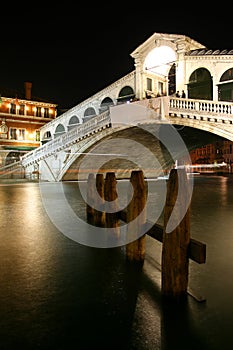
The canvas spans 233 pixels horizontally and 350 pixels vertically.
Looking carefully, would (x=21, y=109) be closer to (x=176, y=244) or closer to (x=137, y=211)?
(x=137, y=211)

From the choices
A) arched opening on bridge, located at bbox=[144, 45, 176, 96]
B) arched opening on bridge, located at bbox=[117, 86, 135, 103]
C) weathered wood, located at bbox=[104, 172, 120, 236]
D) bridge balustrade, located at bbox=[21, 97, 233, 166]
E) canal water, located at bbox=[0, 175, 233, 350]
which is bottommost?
canal water, located at bbox=[0, 175, 233, 350]

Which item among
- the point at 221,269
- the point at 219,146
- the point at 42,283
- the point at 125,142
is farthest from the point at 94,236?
the point at 219,146

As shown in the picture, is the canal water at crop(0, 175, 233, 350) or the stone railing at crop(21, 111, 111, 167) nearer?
the canal water at crop(0, 175, 233, 350)

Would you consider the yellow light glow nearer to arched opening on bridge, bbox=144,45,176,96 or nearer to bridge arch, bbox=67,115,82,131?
arched opening on bridge, bbox=144,45,176,96

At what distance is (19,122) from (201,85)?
21.9 metres

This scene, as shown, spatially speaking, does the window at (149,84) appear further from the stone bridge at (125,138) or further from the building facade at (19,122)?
the building facade at (19,122)

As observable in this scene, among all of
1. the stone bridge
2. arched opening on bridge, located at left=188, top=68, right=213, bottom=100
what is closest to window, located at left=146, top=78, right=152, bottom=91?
arched opening on bridge, located at left=188, top=68, right=213, bottom=100

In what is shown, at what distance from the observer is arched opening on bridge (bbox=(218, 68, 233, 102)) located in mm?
16984

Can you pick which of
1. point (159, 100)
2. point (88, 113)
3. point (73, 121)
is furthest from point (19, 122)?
point (159, 100)

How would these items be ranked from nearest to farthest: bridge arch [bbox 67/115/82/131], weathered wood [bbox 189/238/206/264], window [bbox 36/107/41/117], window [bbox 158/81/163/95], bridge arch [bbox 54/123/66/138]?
weathered wood [bbox 189/238/206/264] < window [bbox 158/81/163/95] < bridge arch [bbox 67/115/82/131] < bridge arch [bbox 54/123/66/138] < window [bbox 36/107/41/117]

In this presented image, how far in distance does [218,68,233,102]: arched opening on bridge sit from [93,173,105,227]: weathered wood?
14.0 m

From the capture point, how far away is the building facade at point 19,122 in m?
31.8

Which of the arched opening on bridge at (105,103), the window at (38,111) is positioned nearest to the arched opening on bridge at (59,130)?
the window at (38,111)

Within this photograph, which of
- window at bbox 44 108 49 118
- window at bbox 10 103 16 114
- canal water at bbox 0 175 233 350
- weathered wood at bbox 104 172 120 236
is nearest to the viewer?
canal water at bbox 0 175 233 350
